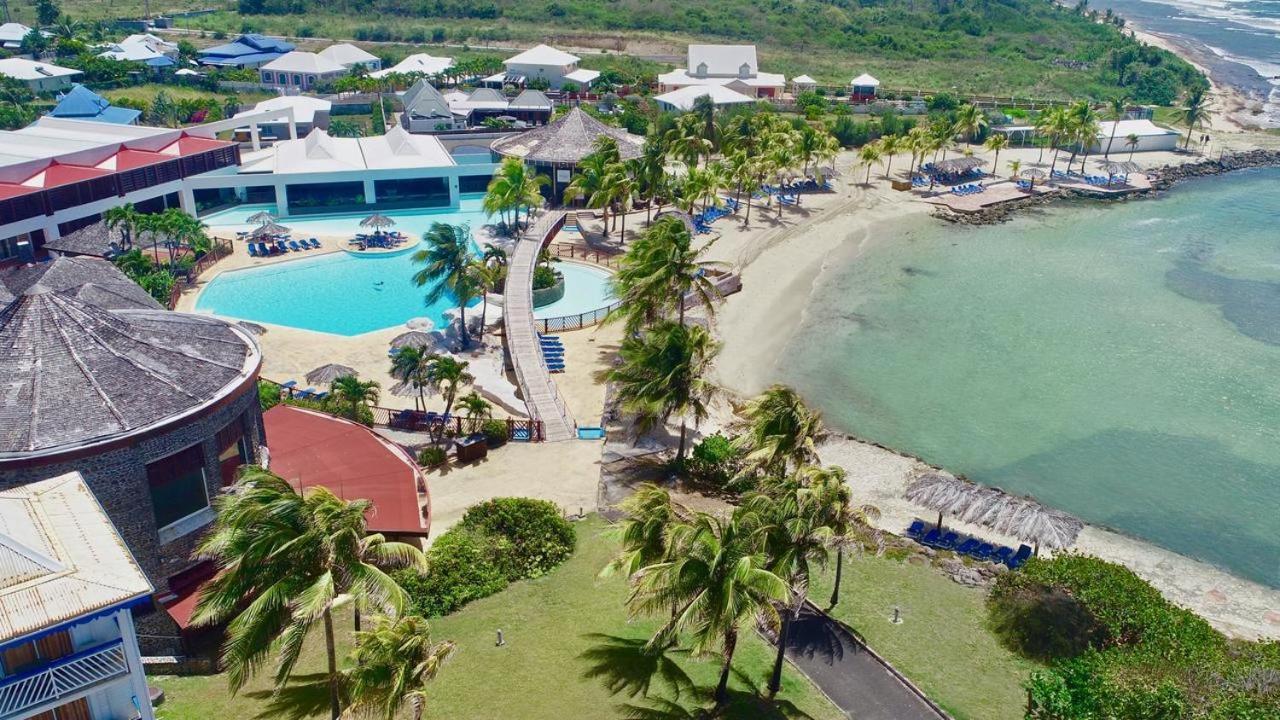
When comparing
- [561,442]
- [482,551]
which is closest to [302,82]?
[561,442]

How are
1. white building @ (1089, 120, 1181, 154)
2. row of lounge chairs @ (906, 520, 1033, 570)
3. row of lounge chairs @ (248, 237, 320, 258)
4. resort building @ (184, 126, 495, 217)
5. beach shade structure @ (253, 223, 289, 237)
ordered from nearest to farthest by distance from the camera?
1. row of lounge chairs @ (906, 520, 1033, 570)
2. beach shade structure @ (253, 223, 289, 237)
3. row of lounge chairs @ (248, 237, 320, 258)
4. resort building @ (184, 126, 495, 217)
5. white building @ (1089, 120, 1181, 154)

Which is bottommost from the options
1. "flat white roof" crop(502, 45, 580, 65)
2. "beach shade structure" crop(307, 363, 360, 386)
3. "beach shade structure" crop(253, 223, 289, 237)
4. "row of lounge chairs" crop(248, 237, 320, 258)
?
"row of lounge chairs" crop(248, 237, 320, 258)

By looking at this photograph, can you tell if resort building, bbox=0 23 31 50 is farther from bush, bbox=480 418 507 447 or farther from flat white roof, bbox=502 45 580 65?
bush, bbox=480 418 507 447

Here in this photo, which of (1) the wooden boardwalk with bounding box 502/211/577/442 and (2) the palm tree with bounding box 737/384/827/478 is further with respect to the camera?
(1) the wooden boardwalk with bounding box 502/211/577/442

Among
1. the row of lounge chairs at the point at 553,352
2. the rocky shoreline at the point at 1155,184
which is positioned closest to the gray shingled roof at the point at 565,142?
the row of lounge chairs at the point at 553,352

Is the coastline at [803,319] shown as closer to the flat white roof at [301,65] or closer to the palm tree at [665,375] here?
the palm tree at [665,375]

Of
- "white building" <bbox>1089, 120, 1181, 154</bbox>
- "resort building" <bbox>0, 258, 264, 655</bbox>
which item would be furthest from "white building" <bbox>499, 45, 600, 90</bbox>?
"resort building" <bbox>0, 258, 264, 655</bbox>

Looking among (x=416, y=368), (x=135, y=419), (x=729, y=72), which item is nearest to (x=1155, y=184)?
(x=729, y=72)

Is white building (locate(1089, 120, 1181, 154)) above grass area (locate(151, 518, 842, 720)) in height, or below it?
above
